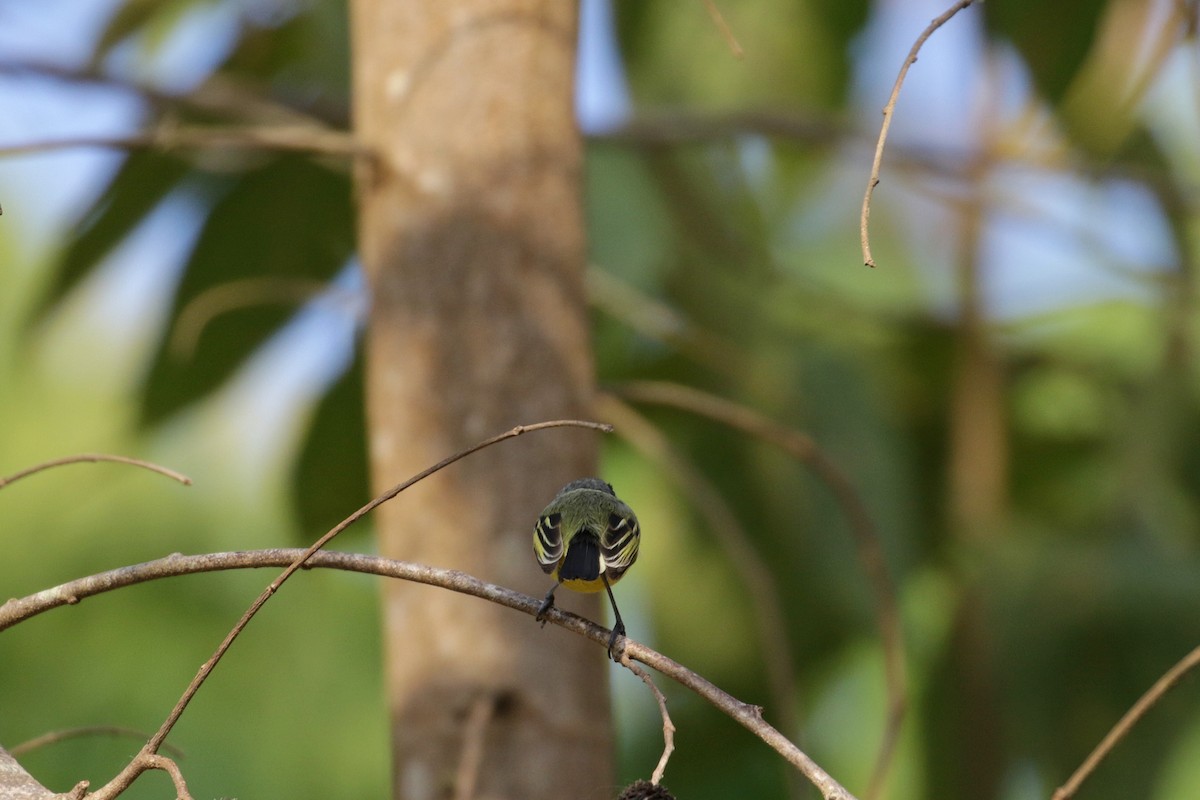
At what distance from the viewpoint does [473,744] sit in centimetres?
216

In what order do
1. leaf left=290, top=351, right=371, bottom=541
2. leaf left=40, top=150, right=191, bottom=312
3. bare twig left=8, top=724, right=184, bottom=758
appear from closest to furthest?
1. bare twig left=8, top=724, right=184, bottom=758
2. leaf left=290, top=351, right=371, bottom=541
3. leaf left=40, top=150, right=191, bottom=312

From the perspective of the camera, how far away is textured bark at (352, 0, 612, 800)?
228cm

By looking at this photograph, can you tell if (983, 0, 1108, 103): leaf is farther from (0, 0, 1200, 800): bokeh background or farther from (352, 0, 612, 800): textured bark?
(352, 0, 612, 800): textured bark

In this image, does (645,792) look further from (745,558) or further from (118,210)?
(118,210)

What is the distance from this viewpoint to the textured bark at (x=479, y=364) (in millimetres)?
2281

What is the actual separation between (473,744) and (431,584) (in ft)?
4.46

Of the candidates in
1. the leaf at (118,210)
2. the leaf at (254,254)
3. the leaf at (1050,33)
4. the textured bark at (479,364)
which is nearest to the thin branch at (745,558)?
the textured bark at (479,364)

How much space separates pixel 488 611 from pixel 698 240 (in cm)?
313

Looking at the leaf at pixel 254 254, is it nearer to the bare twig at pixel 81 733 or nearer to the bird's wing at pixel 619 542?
the bare twig at pixel 81 733

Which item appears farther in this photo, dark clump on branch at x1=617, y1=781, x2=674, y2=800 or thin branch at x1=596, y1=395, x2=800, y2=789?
thin branch at x1=596, y1=395, x2=800, y2=789

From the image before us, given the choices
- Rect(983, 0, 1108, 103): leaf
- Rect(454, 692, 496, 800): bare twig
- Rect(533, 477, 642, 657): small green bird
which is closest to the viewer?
Rect(533, 477, 642, 657): small green bird

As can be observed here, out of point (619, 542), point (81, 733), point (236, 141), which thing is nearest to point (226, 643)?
point (619, 542)

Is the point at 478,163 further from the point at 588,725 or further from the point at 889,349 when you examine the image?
the point at 889,349

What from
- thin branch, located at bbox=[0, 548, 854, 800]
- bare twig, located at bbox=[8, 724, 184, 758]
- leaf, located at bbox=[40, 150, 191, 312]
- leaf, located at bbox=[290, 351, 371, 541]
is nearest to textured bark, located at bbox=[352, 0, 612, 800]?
bare twig, located at bbox=[8, 724, 184, 758]
